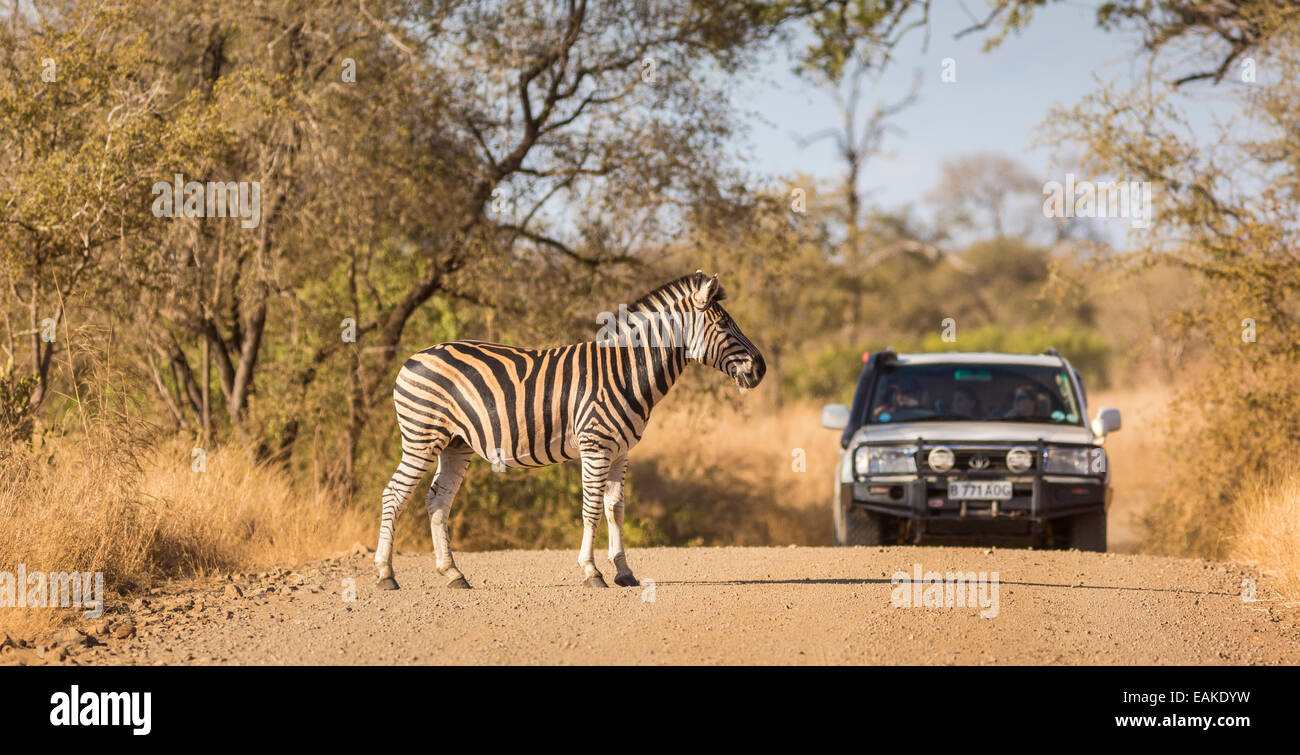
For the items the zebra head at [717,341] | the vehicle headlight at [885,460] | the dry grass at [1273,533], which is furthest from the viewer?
the vehicle headlight at [885,460]

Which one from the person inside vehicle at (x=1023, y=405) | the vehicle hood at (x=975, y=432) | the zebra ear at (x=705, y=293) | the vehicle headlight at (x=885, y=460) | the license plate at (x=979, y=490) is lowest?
the license plate at (x=979, y=490)

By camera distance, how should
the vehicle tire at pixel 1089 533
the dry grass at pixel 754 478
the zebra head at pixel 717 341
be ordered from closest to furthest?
the zebra head at pixel 717 341
the vehicle tire at pixel 1089 533
the dry grass at pixel 754 478

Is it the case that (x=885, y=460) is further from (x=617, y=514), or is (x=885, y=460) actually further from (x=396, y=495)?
(x=396, y=495)

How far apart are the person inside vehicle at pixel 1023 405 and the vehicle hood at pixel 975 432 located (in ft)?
1.09

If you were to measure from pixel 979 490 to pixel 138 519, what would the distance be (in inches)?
268

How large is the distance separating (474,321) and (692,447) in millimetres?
5338


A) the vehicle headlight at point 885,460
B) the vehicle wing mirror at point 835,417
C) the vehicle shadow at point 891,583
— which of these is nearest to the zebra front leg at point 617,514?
the vehicle shadow at point 891,583

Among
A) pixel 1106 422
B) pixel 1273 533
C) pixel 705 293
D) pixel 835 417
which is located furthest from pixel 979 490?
pixel 705 293

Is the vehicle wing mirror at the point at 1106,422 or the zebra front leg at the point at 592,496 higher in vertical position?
the vehicle wing mirror at the point at 1106,422

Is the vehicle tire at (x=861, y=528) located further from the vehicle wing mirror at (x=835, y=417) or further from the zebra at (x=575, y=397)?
the zebra at (x=575, y=397)

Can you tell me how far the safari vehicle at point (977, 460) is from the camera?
37.1ft

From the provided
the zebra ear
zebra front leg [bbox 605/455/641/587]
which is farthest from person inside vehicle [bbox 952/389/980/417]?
zebra front leg [bbox 605/455/641/587]
